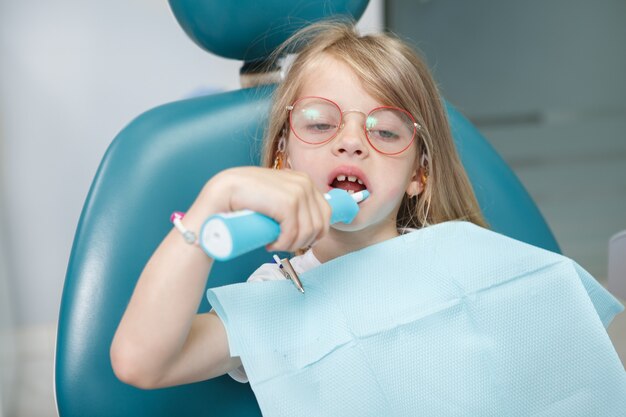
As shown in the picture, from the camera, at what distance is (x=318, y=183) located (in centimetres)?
90

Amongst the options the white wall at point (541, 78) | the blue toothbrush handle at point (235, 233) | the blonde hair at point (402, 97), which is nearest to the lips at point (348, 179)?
the blonde hair at point (402, 97)

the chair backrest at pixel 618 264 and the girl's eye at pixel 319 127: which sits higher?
the girl's eye at pixel 319 127

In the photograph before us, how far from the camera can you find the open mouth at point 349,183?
0.89 meters

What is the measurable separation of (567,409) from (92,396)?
524 mm

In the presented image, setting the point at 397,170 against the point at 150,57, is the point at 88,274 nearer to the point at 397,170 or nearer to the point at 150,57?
the point at 397,170

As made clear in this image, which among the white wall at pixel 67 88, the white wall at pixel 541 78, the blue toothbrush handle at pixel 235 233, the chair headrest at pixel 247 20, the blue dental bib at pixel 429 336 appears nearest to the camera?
the blue toothbrush handle at pixel 235 233

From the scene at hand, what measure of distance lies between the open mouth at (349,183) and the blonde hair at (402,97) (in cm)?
11

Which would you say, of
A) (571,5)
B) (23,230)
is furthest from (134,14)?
(571,5)

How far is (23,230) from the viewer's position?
6.47ft

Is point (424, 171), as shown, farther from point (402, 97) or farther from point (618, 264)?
point (618, 264)

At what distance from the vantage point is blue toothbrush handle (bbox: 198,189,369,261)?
602 millimetres

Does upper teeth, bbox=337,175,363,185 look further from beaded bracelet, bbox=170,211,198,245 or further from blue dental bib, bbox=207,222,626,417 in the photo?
beaded bracelet, bbox=170,211,198,245

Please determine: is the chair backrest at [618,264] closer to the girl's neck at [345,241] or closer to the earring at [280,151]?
the girl's neck at [345,241]

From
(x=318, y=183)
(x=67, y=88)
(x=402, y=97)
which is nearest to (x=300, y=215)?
(x=318, y=183)
